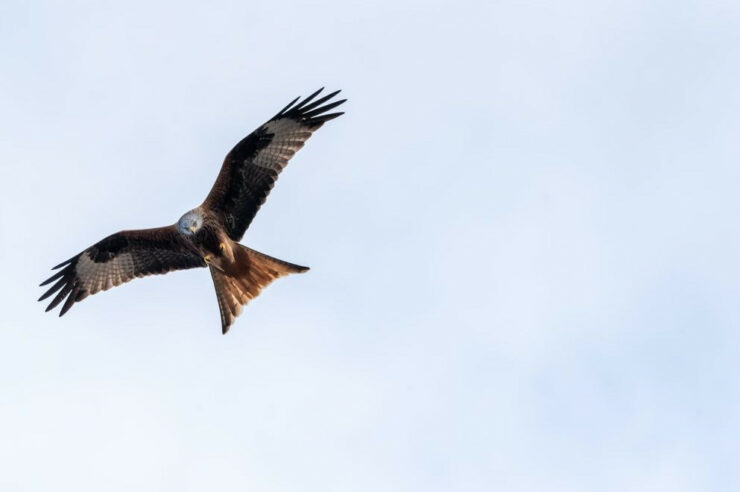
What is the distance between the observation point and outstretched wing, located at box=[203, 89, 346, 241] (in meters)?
12.0

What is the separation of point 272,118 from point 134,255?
221 cm

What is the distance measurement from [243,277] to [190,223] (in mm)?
837

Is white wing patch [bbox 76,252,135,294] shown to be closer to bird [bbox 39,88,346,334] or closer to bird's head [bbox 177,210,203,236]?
bird [bbox 39,88,346,334]

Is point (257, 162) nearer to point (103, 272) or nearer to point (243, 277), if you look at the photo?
point (243, 277)

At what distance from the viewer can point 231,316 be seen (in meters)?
12.2

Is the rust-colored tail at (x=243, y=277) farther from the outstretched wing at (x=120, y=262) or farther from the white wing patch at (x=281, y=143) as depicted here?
the white wing patch at (x=281, y=143)

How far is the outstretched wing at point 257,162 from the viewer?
39.4 feet

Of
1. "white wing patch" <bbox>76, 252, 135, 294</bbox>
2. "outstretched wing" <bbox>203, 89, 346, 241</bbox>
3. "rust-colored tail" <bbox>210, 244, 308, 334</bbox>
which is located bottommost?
"white wing patch" <bbox>76, 252, 135, 294</bbox>

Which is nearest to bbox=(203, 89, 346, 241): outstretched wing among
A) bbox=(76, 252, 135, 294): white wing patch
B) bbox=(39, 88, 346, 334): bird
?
bbox=(39, 88, 346, 334): bird

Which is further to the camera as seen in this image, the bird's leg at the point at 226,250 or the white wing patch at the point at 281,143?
the white wing patch at the point at 281,143

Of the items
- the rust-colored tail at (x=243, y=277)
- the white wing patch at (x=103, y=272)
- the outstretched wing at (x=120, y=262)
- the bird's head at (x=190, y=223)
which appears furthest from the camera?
the white wing patch at (x=103, y=272)

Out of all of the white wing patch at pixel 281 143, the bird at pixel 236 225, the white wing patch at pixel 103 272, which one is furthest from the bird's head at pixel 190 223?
the white wing patch at pixel 103 272

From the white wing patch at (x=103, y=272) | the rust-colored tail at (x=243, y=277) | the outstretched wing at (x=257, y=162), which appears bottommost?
the white wing patch at (x=103, y=272)

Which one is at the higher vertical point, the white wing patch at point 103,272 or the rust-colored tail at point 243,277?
the rust-colored tail at point 243,277
